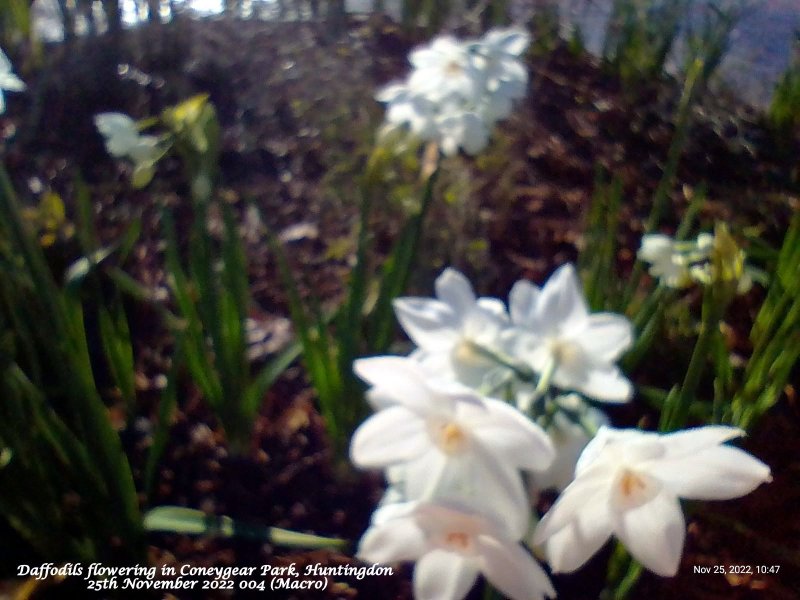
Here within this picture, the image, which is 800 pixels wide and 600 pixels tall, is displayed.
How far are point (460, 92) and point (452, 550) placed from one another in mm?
785

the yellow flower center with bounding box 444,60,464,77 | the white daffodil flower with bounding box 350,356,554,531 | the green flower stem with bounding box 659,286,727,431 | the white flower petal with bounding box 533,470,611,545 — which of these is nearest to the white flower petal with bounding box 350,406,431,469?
the white daffodil flower with bounding box 350,356,554,531

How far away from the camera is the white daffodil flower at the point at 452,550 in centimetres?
54

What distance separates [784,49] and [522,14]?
2.79 feet

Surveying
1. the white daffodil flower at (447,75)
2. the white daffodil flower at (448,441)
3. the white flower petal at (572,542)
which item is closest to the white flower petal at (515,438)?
the white daffodil flower at (448,441)

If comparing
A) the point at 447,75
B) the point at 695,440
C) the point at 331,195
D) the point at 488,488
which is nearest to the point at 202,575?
the point at 488,488

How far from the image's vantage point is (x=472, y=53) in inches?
48.1

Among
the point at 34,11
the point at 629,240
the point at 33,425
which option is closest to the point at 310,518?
the point at 33,425

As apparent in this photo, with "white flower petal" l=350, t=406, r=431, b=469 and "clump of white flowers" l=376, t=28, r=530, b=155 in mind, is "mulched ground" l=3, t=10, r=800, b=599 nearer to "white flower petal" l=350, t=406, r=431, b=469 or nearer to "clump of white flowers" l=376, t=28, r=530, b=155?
"clump of white flowers" l=376, t=28, r=530, b=155

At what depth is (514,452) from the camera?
20.6 inches

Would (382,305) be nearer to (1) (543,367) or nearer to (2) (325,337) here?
(2) (325,337)

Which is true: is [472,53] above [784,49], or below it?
above

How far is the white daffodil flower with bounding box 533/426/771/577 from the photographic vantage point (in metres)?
0.55

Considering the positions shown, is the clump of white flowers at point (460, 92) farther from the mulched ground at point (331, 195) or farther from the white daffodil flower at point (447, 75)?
the mulched ground at point (331, 195)

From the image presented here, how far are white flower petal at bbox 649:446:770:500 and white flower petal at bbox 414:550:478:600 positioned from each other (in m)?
0.17
